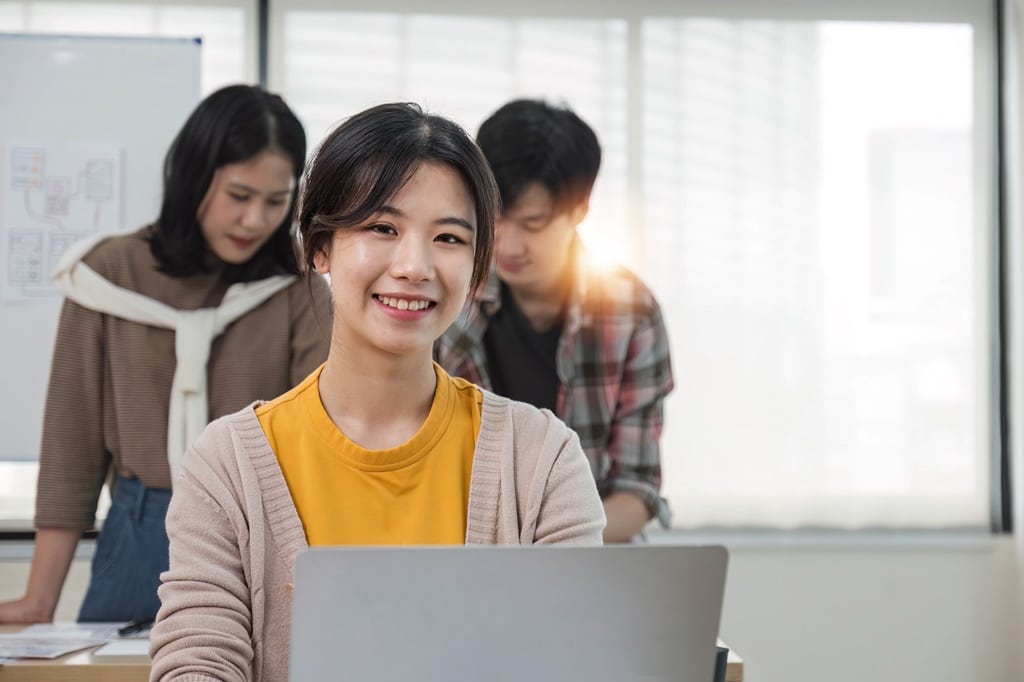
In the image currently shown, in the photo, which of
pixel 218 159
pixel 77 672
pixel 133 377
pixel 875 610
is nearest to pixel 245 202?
pixel 218 159

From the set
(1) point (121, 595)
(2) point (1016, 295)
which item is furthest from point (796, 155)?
(1) point (121, 595)

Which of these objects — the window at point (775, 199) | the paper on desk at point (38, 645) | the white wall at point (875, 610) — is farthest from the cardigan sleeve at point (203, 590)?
the white wall at point (875, 610)

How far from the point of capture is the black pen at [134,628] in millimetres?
1817

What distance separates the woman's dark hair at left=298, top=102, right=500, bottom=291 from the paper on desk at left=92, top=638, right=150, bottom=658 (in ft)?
2.49

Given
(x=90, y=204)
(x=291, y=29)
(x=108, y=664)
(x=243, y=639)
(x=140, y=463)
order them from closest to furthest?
(x=243, y=639) < (x=108, y=664) < (x=140, y=463) < (x=90, y=204) < (x=291, y=29)

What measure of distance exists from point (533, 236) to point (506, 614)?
1.33 metres

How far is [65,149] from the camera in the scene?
124 inches

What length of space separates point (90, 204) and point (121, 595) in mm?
1431

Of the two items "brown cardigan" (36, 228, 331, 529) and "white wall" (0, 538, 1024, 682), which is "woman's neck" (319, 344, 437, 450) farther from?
"white wall" (0, 538, 1024, 682)

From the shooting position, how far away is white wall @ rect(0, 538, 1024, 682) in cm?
347

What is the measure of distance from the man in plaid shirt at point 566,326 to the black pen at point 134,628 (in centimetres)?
70

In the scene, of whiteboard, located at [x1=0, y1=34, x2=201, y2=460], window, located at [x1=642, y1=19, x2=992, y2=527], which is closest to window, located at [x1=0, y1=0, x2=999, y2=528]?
window, located at [x1=642, y1=19, x2=992, y2=527]

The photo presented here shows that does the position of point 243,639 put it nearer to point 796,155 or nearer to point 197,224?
point 197,224

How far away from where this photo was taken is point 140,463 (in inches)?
80.4
